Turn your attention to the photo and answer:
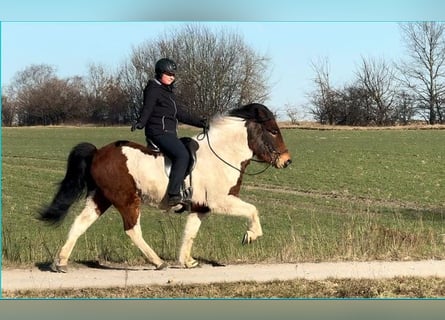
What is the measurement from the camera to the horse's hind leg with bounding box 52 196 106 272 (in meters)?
8.35

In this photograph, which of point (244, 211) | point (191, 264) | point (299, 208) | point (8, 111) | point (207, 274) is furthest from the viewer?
point (8, 111)

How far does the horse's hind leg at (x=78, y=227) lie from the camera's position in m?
8.35

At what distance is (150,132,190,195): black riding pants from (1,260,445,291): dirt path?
3.45 ft

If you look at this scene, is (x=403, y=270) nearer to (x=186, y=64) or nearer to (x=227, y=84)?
(x=227, y=84)

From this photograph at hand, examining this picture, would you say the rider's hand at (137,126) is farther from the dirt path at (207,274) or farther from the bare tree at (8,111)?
the bare tree at (8,111)

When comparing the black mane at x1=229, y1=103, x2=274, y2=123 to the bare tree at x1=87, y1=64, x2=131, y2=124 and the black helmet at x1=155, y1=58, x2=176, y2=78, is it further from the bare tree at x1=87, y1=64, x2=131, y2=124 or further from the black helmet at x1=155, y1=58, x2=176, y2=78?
the bare tree at x1=87, y1=64, x2=131, y2=124

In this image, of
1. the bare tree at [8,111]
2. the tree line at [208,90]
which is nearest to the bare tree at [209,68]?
the tree line at [208,90]

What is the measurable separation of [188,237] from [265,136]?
1574 mm

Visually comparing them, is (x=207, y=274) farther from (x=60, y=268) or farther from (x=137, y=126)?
(x=137, y=126)

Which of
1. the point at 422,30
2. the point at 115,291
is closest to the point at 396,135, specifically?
the point at 422,30

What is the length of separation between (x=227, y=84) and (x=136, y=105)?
2524mm

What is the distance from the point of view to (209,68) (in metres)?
11.9

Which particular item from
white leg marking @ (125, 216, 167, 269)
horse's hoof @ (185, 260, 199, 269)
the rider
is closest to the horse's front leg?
the rider

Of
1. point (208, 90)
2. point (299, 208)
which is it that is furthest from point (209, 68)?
point (299, 208)
